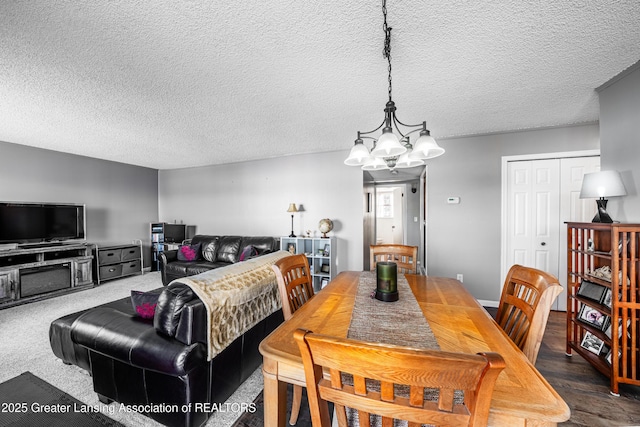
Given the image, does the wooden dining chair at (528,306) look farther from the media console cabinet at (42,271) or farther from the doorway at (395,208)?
the media console cabinet at (42,271)

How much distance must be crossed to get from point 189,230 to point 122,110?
3506 millimetres

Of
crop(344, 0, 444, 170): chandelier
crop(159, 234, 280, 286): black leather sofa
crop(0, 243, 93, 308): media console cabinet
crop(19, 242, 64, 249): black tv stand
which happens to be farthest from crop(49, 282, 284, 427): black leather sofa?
crop(19, 242, 64, 249): black tv stand

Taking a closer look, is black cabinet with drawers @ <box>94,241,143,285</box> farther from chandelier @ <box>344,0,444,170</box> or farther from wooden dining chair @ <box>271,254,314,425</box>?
chandelier @ <box>344,0,444,170</box>

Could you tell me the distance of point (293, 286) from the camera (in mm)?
1564

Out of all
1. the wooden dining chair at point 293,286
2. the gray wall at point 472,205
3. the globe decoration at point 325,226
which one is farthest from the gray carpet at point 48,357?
the gray wall at point 472,205

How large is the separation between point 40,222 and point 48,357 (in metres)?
2.90

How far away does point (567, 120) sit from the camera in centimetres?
296

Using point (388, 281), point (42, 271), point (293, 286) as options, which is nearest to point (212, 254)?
point (42, 271)

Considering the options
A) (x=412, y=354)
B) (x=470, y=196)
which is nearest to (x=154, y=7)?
(x=412, y=354)

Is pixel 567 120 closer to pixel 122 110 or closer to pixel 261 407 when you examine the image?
pixel 261 407

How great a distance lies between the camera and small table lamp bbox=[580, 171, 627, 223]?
6.33ft

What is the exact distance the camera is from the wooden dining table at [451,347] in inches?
26.5

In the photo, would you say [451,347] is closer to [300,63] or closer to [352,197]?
[300,63]

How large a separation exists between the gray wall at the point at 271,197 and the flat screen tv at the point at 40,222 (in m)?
1.80
